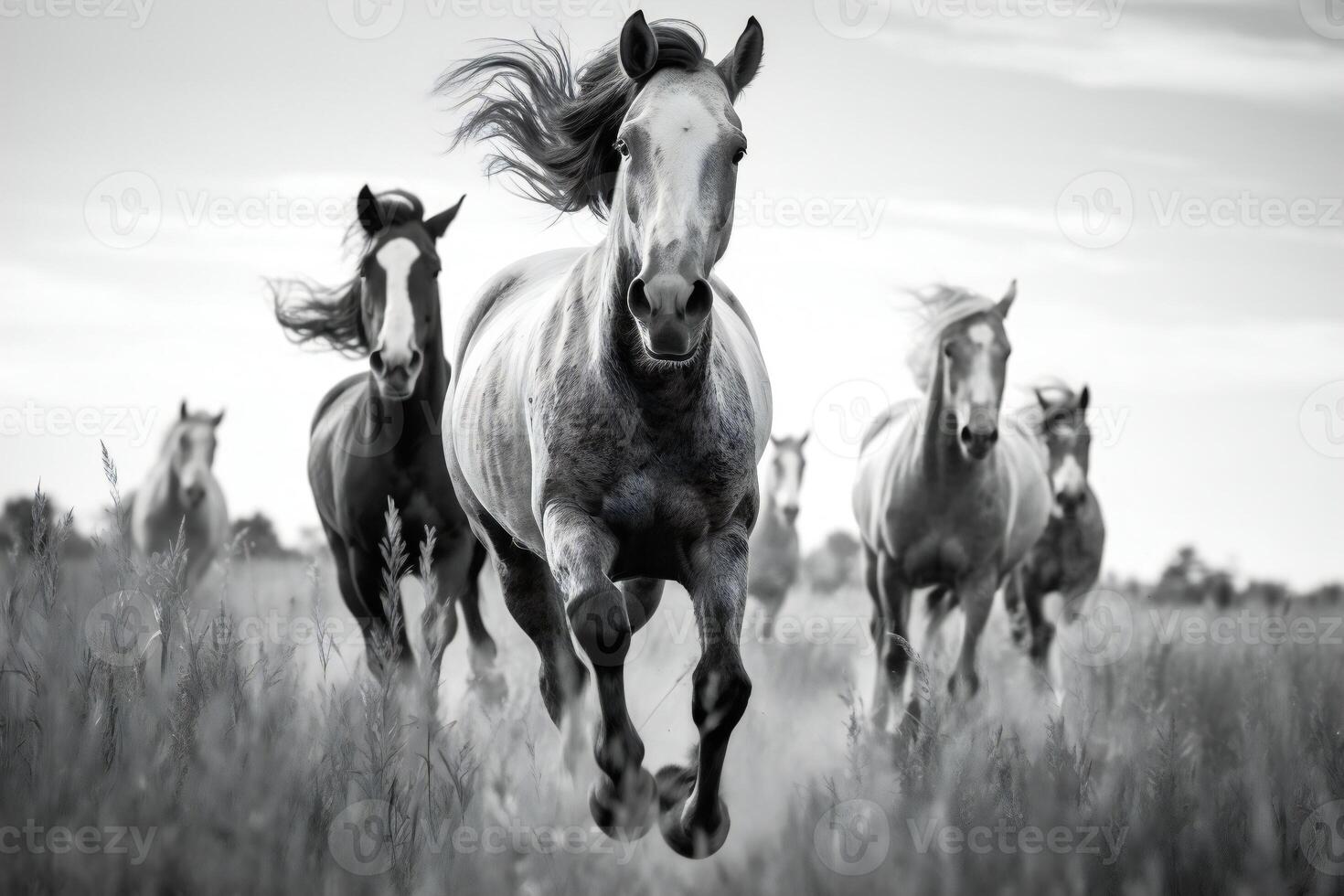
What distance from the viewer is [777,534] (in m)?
12.3

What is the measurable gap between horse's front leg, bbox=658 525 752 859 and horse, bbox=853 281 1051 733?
359 cm

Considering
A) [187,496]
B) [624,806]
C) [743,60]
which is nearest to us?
[624,806]

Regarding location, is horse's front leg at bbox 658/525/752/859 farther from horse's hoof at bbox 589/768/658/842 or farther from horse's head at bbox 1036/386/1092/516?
horse's head at bbox 1036/386/1092/516

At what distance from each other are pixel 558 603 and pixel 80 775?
2.17 m

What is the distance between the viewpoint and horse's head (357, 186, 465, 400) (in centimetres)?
662

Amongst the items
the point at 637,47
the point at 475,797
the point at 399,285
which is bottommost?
the point at 475,797

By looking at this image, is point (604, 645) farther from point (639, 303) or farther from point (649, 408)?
point (639, 303)

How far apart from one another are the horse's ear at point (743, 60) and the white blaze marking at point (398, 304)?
2.94m

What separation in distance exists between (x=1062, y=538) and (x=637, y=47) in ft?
25.7

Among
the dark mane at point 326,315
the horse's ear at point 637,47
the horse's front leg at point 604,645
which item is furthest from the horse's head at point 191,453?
the horse's ear at point 637,47

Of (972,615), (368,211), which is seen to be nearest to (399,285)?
(368,211)

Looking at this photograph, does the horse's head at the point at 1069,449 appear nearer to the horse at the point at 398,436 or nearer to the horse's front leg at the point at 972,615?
the horse's front leg at the point at 972,615

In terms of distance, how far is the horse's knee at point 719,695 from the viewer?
379 cm

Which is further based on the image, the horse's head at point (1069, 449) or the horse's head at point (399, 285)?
the horse's head at point (1069, 449)
